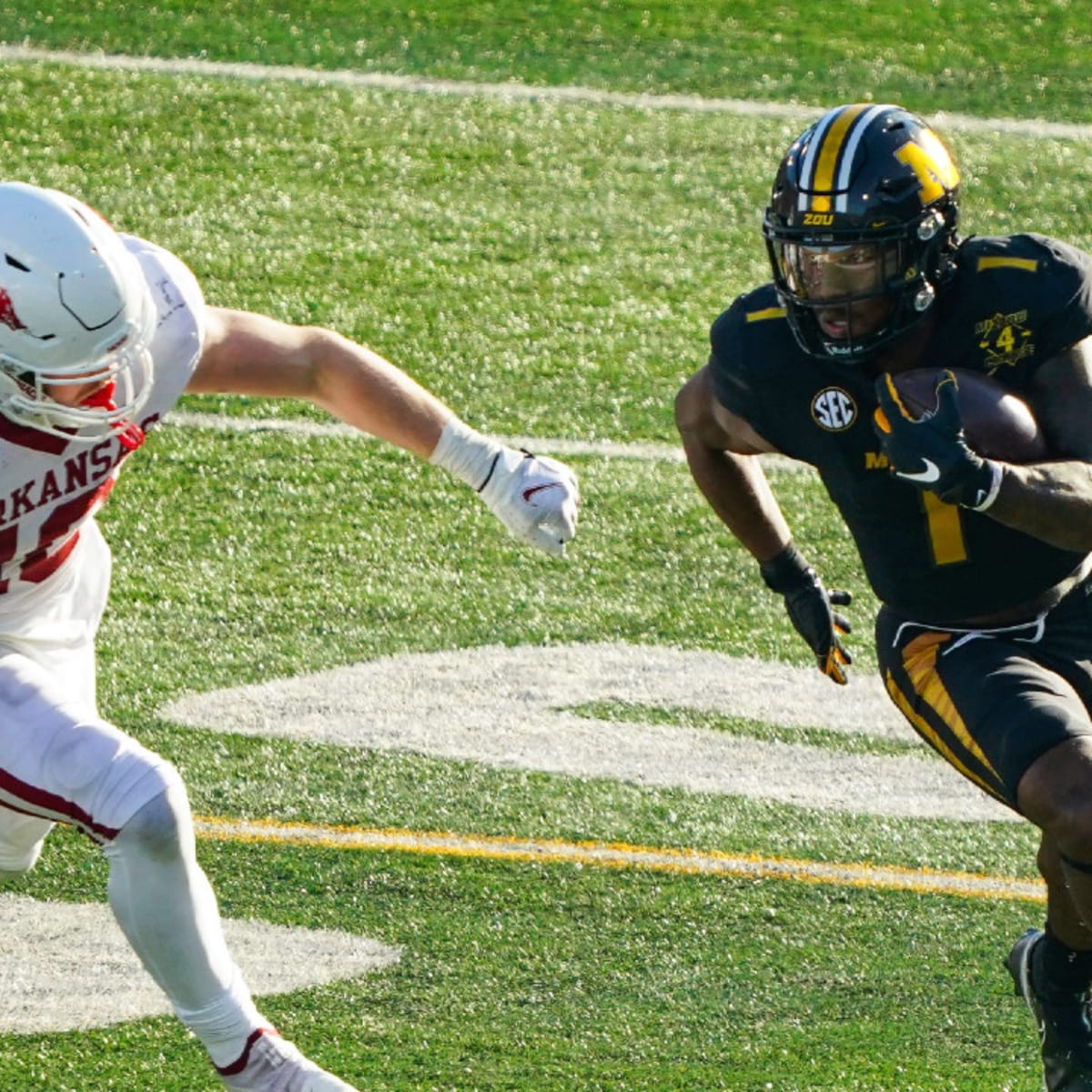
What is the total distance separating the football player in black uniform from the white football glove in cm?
48

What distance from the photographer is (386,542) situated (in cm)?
692

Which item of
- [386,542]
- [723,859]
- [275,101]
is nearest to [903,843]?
[723,859]

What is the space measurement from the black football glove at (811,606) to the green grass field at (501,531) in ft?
1.94

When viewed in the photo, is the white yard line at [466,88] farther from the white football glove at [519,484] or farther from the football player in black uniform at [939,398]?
the white football glove at [519,484]

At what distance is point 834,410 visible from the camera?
4.11 meters

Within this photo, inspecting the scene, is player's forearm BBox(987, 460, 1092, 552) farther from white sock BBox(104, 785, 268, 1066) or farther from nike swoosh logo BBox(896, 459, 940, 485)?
white sock BBox(104, 785, 268, 1066)

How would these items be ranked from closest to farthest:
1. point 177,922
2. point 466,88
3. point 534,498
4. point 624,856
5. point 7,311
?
point 7,311, point 177,922, point 534,498, point 624,856, point 466,88

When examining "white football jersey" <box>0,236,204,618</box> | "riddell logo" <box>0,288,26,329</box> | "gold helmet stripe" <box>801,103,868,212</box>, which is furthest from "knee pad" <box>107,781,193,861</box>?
"gold helmet stripe" <box>801,103,868,212</box>

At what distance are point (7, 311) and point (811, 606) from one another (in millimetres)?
1901

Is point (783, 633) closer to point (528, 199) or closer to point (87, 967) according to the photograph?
point (87, 967)

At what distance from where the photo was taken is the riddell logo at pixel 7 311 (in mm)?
3494

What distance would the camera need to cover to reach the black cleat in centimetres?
392

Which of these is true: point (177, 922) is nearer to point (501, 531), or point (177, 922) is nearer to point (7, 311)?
point (7, 311)

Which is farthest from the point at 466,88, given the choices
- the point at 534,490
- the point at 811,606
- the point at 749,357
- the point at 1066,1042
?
the point at 1066,1042
